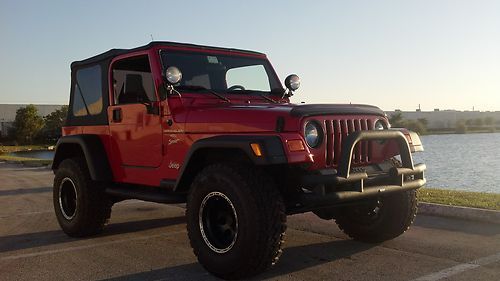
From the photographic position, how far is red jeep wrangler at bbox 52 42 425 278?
4.19 m

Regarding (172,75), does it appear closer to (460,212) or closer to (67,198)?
(67,198)

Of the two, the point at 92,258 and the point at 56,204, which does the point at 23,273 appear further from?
the point at 56,204

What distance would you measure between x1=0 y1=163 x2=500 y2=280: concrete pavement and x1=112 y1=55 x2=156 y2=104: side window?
1.72 meters

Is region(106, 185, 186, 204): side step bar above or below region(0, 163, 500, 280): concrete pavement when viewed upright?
above

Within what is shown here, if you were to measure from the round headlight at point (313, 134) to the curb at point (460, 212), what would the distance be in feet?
11.3

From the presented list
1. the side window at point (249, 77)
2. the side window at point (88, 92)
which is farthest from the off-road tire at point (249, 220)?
the side window at point (88, 92)

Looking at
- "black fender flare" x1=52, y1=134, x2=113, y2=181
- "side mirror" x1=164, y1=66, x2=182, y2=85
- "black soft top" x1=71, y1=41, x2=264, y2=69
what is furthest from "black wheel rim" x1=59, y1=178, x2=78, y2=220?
"side mirror" x1=164, y1=66, x2=182, y2=85

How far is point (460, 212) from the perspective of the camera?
6.97m

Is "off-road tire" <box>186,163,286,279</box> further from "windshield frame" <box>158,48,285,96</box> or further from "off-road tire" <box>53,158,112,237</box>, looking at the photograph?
"off-road tire" <box>53,158,112,237</box>

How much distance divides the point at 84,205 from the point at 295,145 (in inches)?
131

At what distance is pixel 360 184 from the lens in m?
4.38

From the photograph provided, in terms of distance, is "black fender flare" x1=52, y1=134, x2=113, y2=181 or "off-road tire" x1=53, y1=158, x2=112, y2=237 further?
"off-road tire" x1=53, y1=158, x2=112, y2=237

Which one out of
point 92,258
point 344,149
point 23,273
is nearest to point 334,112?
point 344,149

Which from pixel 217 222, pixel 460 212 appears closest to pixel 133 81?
pixel 217 222
